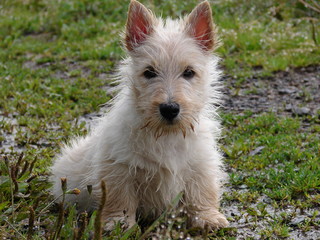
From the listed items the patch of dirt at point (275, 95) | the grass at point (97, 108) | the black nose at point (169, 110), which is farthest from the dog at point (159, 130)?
the patch of dirt at point (275, 95)

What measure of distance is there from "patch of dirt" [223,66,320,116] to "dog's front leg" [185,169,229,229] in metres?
3.46

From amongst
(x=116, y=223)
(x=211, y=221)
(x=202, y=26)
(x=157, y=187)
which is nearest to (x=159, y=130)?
(x=157, y=187)

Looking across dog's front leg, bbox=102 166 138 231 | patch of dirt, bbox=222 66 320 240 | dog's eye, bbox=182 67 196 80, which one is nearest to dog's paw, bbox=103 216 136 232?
dog's front leg, bbox=102 166 138 231

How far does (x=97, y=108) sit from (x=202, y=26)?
3749 mm

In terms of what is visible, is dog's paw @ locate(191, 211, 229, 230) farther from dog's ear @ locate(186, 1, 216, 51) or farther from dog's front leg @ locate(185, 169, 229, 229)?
dog's ear @ locate(186, 1, 216, 51)

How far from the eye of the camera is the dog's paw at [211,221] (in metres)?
4.74

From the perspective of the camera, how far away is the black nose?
169 inches

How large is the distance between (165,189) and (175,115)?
0.73 metres

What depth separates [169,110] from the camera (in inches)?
170

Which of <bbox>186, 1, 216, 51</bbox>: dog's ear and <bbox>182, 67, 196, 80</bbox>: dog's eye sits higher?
<bbox>186, 1, 216, 51</bbox>: dog's ear

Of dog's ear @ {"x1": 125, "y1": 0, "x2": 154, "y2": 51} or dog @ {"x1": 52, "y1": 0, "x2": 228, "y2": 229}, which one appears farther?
dog's ear @ {"x1": 125, "y1": 0, "x2": 154, "y2": 51}

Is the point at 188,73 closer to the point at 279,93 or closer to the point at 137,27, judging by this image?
the point at 137,27

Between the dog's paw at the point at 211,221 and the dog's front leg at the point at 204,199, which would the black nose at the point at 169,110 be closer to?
the dog's front leg at the point at 204,199

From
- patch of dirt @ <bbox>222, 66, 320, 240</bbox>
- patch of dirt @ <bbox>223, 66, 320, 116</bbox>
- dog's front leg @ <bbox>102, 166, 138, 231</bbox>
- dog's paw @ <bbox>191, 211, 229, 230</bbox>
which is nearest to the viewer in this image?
dog's front leg @ <bbox>102, 166, 138, 231</bbox>
